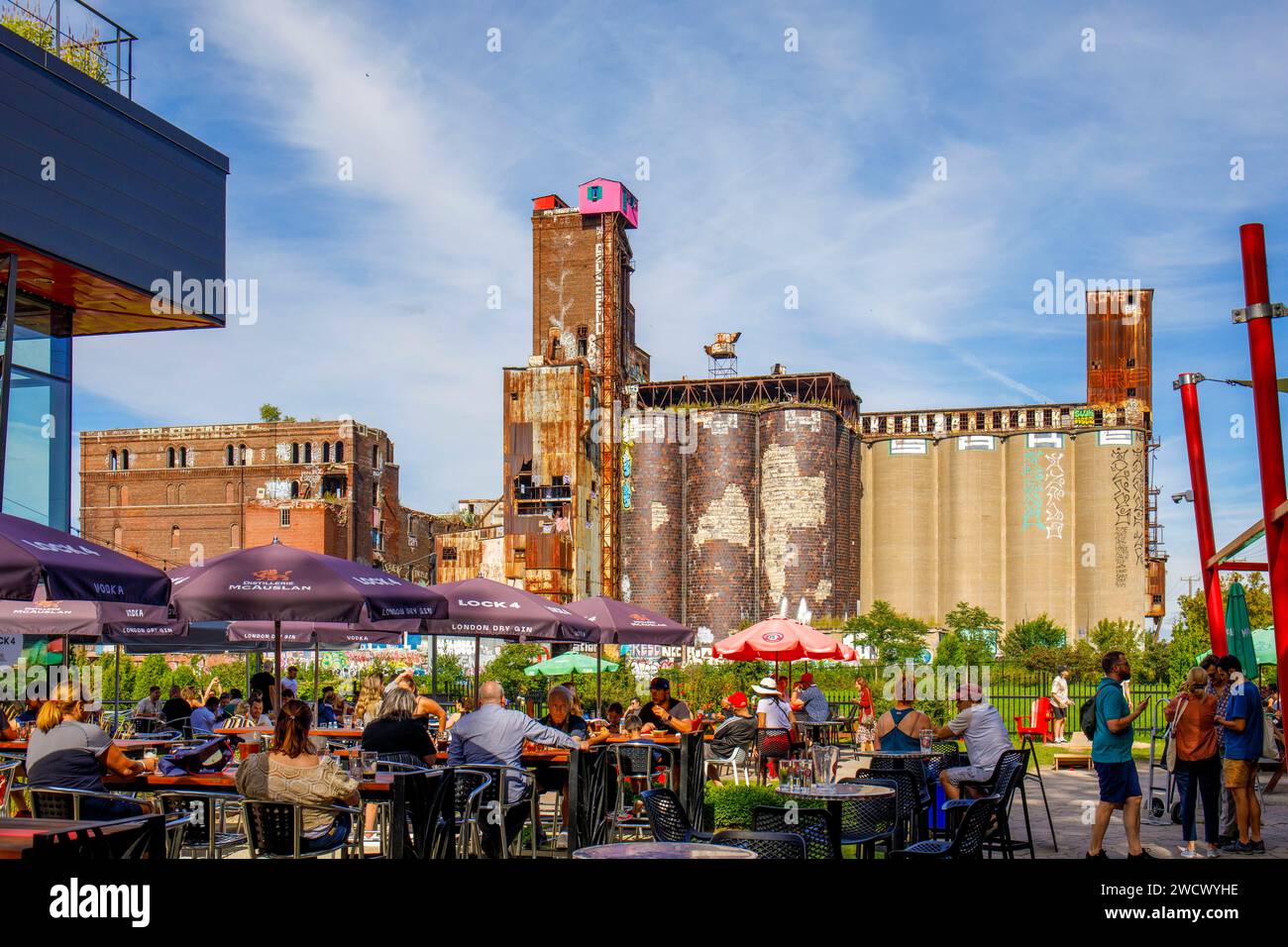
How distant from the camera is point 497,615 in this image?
13492 millimetres

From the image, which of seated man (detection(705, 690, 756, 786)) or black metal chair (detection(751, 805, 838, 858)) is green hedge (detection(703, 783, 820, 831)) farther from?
seated man (detection(705, 690, 756, 786))

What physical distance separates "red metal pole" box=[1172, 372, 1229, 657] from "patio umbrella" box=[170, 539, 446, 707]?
10.9 meters

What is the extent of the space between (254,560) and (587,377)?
61.5 metres

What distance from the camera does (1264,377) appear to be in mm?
8078

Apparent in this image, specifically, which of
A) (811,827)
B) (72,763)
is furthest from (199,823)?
(811,827)

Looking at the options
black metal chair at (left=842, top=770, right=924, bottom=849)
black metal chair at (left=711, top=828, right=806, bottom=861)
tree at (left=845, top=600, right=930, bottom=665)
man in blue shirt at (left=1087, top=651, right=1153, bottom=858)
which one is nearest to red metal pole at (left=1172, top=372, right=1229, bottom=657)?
man in blue shirt at (left=1087, top=651, right=1153, bottom=858)

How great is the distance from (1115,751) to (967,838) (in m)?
3.25

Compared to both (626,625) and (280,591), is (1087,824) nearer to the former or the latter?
→ (626,625)

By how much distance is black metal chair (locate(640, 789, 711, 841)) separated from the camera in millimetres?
6445

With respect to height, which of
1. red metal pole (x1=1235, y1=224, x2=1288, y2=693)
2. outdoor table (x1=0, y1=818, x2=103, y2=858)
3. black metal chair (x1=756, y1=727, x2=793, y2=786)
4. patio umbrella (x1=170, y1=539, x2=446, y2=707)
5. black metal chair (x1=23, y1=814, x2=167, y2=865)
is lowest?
black metal chair (x1=756, y1=727, x2=793, y2=786)

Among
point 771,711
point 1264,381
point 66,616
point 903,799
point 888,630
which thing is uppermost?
point 1264,381

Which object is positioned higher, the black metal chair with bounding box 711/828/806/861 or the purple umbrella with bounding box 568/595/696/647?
the purple umbrella with bounding box 568/595/696/647
